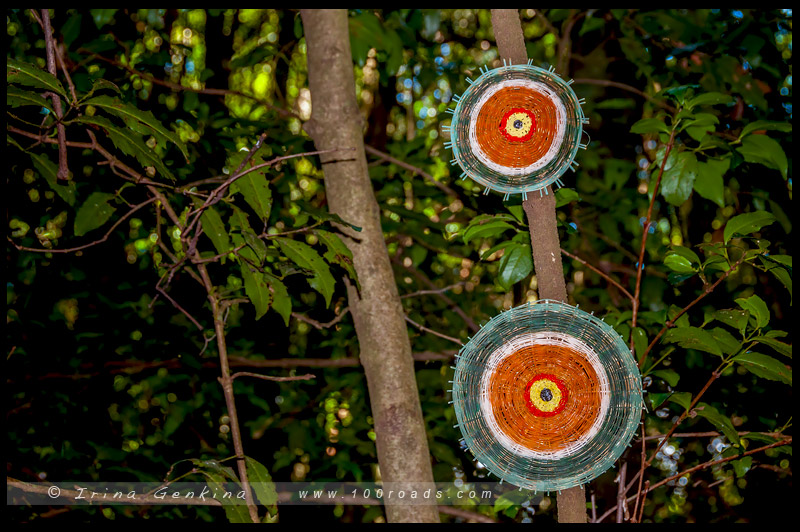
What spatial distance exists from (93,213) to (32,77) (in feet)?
1.29

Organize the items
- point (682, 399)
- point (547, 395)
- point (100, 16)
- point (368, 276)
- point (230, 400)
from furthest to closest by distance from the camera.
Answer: point (100, 16), point (368, 276), point (230, 400), point (682, 399), point (547, 395)

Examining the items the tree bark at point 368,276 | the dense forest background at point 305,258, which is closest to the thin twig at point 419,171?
the dense forest background at point 305,258

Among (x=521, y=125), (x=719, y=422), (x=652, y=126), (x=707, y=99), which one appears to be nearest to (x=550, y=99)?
(x=521, y=125)

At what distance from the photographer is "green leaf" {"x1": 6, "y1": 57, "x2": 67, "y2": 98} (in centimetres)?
110

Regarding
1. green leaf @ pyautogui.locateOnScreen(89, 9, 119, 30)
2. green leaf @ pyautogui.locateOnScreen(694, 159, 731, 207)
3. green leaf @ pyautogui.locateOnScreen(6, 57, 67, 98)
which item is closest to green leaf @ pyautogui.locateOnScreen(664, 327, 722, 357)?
green leaf @ pyautogui.locateOnScreen(694, 159, 731, 207)

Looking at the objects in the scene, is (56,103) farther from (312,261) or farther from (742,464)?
(742,464)

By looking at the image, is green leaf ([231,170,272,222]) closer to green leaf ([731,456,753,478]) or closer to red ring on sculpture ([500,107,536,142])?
red ring on sculpture ([500,107,536,142])

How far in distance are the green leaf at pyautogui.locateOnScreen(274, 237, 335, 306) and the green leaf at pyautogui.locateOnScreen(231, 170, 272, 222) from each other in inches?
2.7

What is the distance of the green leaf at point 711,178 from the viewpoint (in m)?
1.40

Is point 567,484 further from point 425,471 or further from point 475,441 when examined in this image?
point 425,471

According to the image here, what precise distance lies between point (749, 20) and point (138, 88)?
198cm

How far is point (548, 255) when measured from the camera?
1126 millimetres

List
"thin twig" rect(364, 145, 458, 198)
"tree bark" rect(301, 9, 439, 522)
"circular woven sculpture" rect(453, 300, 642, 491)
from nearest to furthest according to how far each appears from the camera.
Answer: "circular woven sculpture" rect(453, 300, 642, 491) → "tree bark" rect(301, 9, 439, 522) → "thin twig" rect(364, 145, 458, 198)

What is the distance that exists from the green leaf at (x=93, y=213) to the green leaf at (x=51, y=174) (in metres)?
0.03
